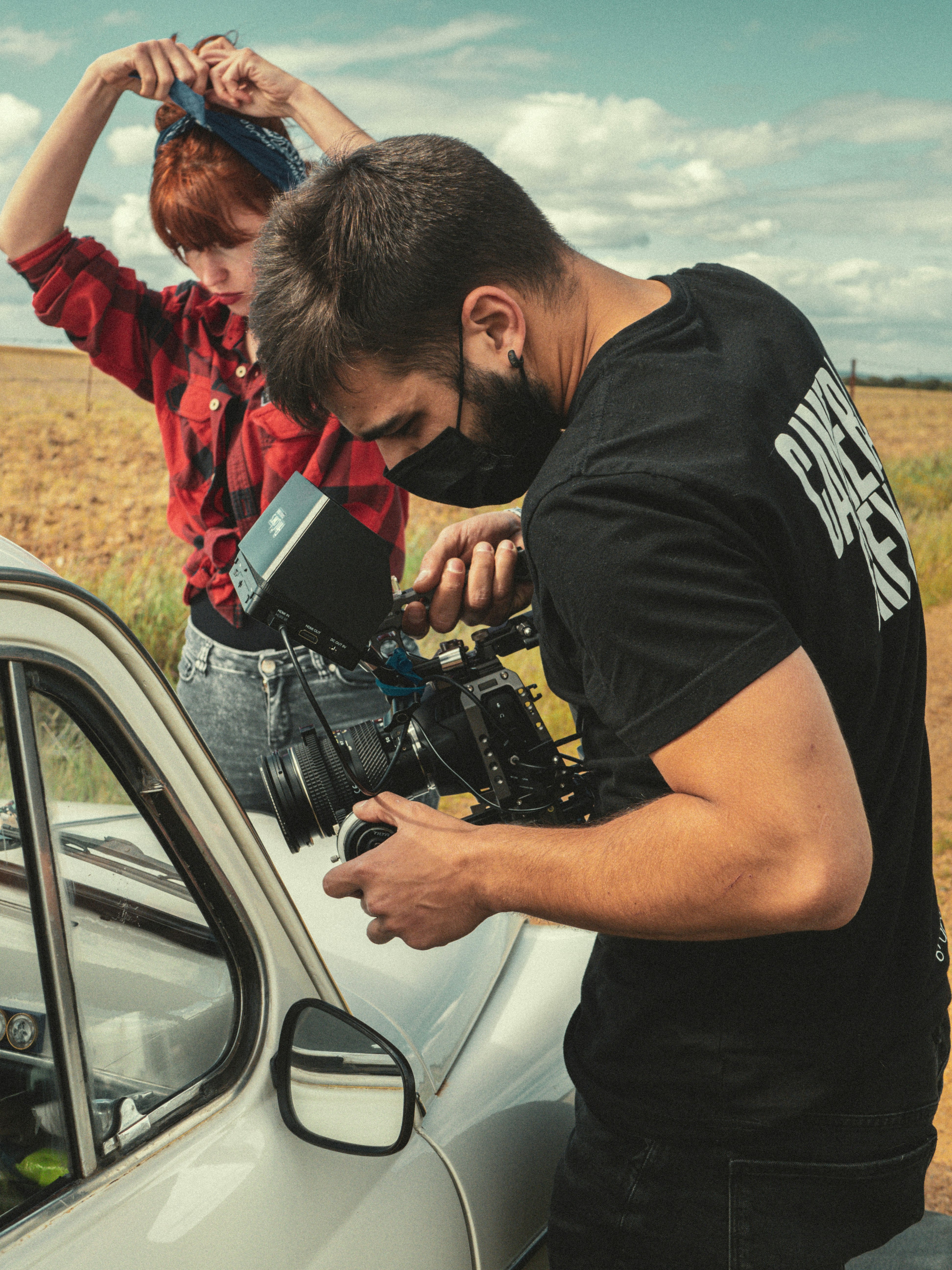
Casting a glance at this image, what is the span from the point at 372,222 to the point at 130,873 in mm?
850

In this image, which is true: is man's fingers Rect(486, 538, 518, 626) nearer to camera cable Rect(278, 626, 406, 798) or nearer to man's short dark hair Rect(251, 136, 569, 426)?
camera cable Rect(278, 626, 406, 798)

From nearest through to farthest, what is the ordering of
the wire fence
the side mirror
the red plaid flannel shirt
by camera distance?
the side mirror, the red plaid flannel shirt, the wire fence

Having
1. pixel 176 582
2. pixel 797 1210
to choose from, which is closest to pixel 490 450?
pixel 797 1210

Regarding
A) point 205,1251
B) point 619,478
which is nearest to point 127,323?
point 619,478

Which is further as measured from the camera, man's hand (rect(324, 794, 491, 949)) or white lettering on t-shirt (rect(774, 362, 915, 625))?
man's hand (rect(324, 794, 491, 949))

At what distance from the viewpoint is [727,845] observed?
3.61ft

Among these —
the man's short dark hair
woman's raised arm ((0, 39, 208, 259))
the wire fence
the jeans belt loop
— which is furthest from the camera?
the wire fence

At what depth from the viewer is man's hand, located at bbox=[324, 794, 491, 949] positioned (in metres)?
1.37

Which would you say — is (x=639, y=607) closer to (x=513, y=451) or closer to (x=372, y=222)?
(x=513, y=451)

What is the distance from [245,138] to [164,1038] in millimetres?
2001

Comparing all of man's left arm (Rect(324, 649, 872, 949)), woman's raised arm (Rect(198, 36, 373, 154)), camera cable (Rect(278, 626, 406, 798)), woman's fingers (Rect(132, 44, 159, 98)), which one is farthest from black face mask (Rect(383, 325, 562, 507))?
woman's fingers (Rect(132, 44, 159, 98))

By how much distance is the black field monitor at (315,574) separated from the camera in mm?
1557

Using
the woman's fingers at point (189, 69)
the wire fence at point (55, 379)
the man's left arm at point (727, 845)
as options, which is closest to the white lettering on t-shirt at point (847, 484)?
the man's left arm at point (727, 845)

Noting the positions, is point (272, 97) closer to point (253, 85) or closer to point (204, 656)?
point (253, 85)
